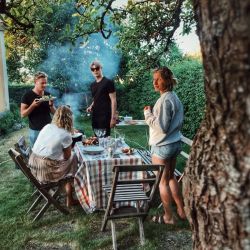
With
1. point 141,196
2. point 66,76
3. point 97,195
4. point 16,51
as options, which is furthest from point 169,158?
point 16,51

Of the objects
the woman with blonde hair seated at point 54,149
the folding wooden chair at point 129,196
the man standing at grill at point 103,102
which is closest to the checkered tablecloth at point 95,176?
the woman with blonde hair seated at point 54,149

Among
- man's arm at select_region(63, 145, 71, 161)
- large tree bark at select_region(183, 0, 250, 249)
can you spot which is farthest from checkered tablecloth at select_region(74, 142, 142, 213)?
large tree bark at select_region(183, 0, 250, 249)

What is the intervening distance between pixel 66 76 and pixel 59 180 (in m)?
13.3

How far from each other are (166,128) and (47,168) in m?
1.92

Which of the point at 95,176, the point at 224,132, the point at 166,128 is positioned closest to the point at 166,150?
the point at 166,128

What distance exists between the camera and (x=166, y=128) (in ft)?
15.5

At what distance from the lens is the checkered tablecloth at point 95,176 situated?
518 cm

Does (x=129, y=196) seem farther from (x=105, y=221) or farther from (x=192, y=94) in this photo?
(x=192, y=94)

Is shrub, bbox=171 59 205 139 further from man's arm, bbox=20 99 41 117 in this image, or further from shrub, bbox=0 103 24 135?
shrub, bbox=0 103 24 135

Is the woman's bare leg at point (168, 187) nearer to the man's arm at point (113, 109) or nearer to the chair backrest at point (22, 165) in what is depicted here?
the chair backrest at point (22, 165)

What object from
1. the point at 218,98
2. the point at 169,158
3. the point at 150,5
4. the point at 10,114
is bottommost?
the point at 10,114

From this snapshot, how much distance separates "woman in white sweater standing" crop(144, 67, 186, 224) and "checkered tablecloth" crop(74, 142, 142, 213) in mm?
516

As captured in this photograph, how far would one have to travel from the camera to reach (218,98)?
1.55m

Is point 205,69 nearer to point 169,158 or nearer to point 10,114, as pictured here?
point 169,158
